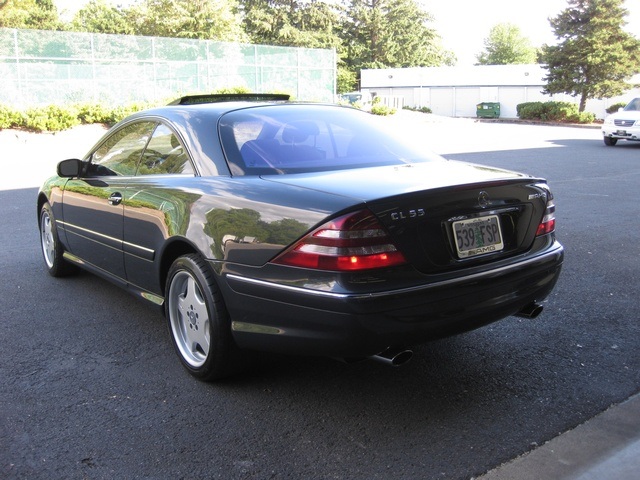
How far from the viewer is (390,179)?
11.0ft

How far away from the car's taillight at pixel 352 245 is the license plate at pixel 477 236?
36 cm

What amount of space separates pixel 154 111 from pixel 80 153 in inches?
609

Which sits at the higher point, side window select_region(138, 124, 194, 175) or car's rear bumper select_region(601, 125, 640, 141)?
side window select_region(138, 124, 194, 175)

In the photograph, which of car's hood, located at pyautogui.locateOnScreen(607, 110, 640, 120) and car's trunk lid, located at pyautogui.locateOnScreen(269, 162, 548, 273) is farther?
car's hood, located at pyautogui.locateOnScreen(607, 110, 640, 120)

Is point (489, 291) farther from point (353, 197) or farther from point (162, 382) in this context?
point (162, 382)

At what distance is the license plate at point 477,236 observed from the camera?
124 inches

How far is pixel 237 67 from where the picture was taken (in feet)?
97.5

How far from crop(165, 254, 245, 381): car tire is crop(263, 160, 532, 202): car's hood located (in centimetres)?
66

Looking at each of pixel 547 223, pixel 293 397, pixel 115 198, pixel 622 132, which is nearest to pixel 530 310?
pixel 547 223

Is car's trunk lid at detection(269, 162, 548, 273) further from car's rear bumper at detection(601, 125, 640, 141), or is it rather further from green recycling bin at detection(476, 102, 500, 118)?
green recycling bin at detection(476, 102, 500, 118)

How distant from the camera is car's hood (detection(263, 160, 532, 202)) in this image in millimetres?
3107

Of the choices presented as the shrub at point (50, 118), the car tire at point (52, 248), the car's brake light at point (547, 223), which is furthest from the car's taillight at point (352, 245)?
the shrub at point (50, 118)

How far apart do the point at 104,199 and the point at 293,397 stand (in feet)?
6.73

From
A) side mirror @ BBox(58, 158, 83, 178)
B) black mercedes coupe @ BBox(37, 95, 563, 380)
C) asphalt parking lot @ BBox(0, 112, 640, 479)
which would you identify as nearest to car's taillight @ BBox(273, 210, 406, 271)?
black mercedes coupe @ BBox(37, 95, 563, 380)
